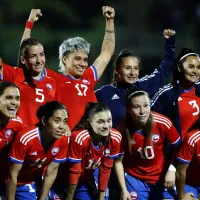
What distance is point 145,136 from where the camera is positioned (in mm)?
5742

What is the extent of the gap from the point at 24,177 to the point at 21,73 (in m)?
0.88

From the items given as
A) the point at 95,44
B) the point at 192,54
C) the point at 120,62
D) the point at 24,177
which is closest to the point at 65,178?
the point at 24,177

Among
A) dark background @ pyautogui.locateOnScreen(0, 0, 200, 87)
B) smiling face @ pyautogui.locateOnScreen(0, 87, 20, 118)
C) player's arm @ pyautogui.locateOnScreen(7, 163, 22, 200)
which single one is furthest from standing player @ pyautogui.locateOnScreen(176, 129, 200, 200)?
dark background @ pyautogui.locateOnScreen(0, 0, 200, 87)

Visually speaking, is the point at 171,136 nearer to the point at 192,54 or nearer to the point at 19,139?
the point at 192,54

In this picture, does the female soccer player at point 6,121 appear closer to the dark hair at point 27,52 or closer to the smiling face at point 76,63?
the dark hair at point 27,52

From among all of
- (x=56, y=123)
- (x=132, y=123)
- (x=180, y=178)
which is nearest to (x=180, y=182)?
(x=180, y=178)

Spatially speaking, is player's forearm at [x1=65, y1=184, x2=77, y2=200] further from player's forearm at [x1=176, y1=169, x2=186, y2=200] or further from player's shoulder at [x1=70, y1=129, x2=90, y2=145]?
player's forearm at [x1=176, y1=169, x2=186, y2=200]

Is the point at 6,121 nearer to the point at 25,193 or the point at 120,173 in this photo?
the point at 25,193

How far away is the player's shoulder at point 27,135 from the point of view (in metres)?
5.34

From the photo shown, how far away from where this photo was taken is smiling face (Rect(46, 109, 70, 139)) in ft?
17.6

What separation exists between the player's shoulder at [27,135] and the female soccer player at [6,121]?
13 cm


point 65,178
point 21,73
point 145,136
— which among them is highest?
point 21,73

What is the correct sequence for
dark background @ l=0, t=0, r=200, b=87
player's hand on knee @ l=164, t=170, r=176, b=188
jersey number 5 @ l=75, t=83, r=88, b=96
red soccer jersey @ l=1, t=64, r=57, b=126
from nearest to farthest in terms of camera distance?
red soccer jersey @ l=1, t=64, r=57, b=126 → player's hand on knee @ l=164, t=170, r=176, b=188 → jersey number 5 @ l=75, t=83, r=88, b=96 → dark background @ l=0, t=0, r=200, b=87

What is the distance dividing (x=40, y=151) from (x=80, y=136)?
350 millimetres
